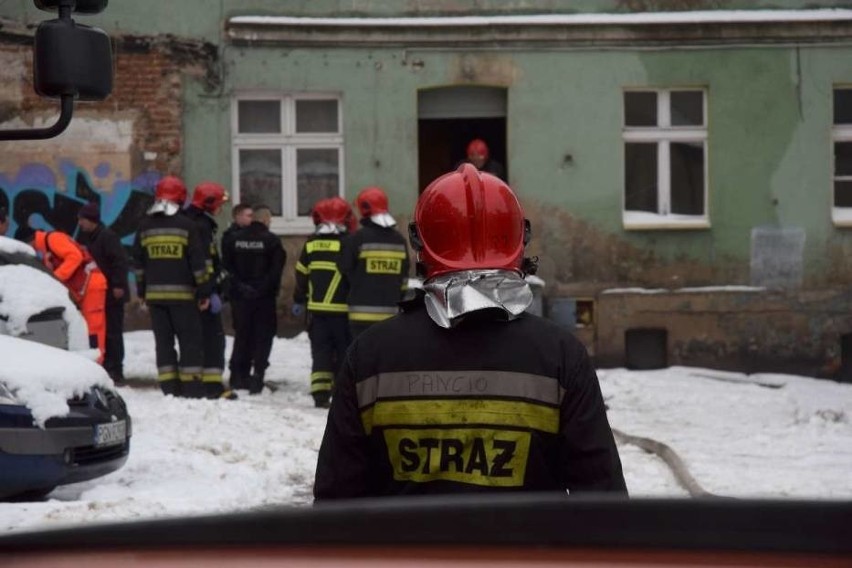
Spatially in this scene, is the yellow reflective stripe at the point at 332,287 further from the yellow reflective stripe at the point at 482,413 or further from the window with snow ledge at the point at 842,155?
the yellow reflective stripe at the point at 482,413

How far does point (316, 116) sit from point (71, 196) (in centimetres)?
328

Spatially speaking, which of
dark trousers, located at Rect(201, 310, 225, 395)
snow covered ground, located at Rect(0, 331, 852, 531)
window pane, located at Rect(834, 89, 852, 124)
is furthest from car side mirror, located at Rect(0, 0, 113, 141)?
window pane, located at Rect(834, 89, 852, 124)

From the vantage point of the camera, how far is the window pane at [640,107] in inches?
763

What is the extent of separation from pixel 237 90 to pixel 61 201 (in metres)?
2.62

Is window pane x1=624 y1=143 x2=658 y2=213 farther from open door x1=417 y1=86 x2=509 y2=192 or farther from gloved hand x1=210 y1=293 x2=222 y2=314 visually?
gloved hand x1=210 y1=293 x2=222 y2=314

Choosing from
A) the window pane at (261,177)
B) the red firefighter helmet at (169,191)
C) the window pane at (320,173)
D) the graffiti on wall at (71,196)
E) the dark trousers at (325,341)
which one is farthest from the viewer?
the window pane at (320,173)

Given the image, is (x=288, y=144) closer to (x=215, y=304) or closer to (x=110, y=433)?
(x=215, y=304)

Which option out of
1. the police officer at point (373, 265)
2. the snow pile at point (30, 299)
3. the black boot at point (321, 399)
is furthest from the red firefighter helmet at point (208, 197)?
the snow pile at point (30, 299)

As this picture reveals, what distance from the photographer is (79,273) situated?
14.8 meters

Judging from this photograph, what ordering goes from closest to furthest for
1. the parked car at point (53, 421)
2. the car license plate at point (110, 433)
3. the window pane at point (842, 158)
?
the parked car at point (53, 421), the car license plate at point (110, 433), the window pane at point (842, 158)

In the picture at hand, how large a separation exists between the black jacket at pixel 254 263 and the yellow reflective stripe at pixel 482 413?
1167 cm

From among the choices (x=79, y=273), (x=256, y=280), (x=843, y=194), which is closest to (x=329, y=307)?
(x=256, y=280)

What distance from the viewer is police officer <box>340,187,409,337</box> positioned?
44.5 ft

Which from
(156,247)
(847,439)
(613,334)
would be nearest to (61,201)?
(156,247)
